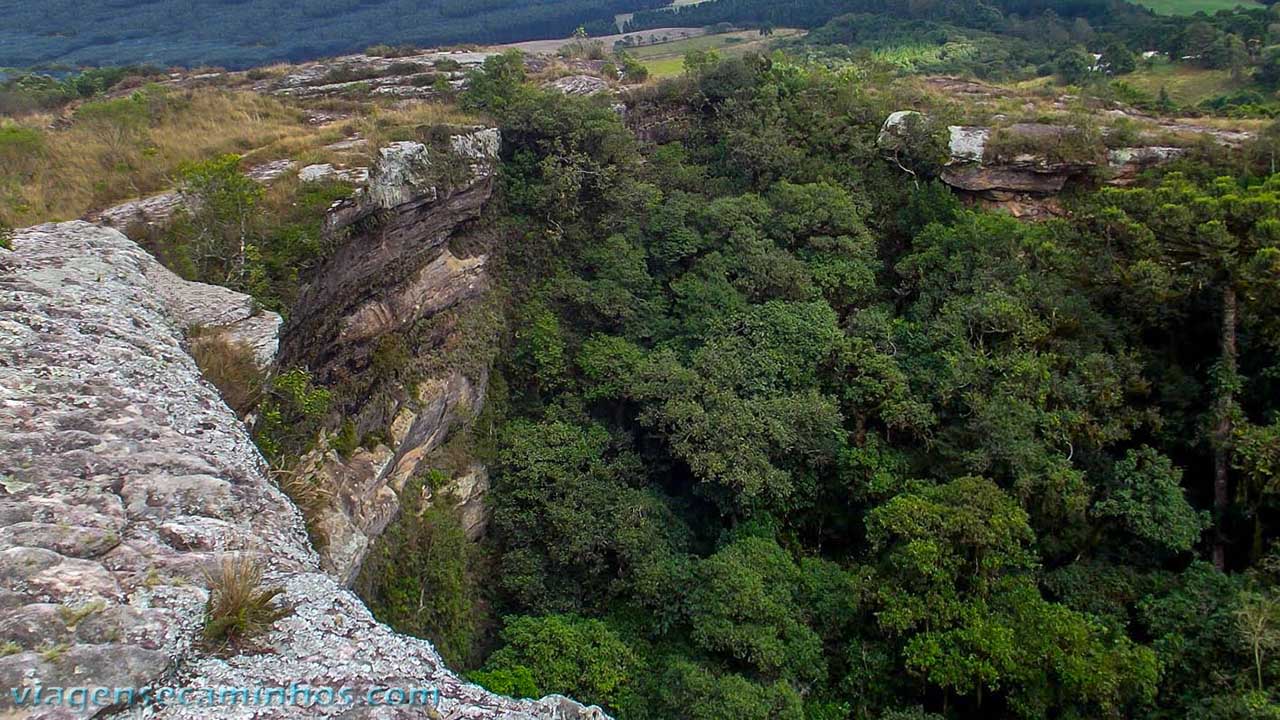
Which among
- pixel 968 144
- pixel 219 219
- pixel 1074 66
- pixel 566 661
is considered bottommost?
pixel 566 661

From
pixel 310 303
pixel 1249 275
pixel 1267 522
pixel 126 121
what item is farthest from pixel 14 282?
pixel 1267 522

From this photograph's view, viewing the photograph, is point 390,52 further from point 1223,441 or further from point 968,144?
point 1223,441

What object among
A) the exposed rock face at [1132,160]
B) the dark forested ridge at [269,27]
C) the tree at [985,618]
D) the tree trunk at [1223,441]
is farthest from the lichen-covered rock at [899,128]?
the dark forested ridge at [269,27]

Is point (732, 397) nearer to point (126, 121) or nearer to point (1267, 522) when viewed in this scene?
point (1267, 522)

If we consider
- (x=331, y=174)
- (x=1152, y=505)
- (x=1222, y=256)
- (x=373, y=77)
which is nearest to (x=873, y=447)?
(x=1152, y=505)

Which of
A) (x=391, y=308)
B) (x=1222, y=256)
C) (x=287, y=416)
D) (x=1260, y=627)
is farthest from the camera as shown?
(x=391, y=308)

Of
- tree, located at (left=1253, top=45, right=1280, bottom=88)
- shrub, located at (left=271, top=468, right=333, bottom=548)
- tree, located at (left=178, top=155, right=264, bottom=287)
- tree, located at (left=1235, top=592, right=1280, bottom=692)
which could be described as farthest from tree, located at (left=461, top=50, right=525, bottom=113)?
tree, located at (left=1253, top=45, right=1280, bottom=88)

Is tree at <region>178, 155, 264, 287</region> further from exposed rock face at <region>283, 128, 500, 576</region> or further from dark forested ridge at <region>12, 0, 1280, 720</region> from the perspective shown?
exposed rock face at <region>283, 128, 500, 576</region>

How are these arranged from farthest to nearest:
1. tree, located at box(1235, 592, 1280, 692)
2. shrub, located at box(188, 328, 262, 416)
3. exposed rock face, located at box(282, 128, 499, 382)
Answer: exposed rock face, located at box(282, 128, 499, 382)
tree, located at box(1235, 592, 1280, 692)
shrub, located at box(188, 328, 262, 416)
